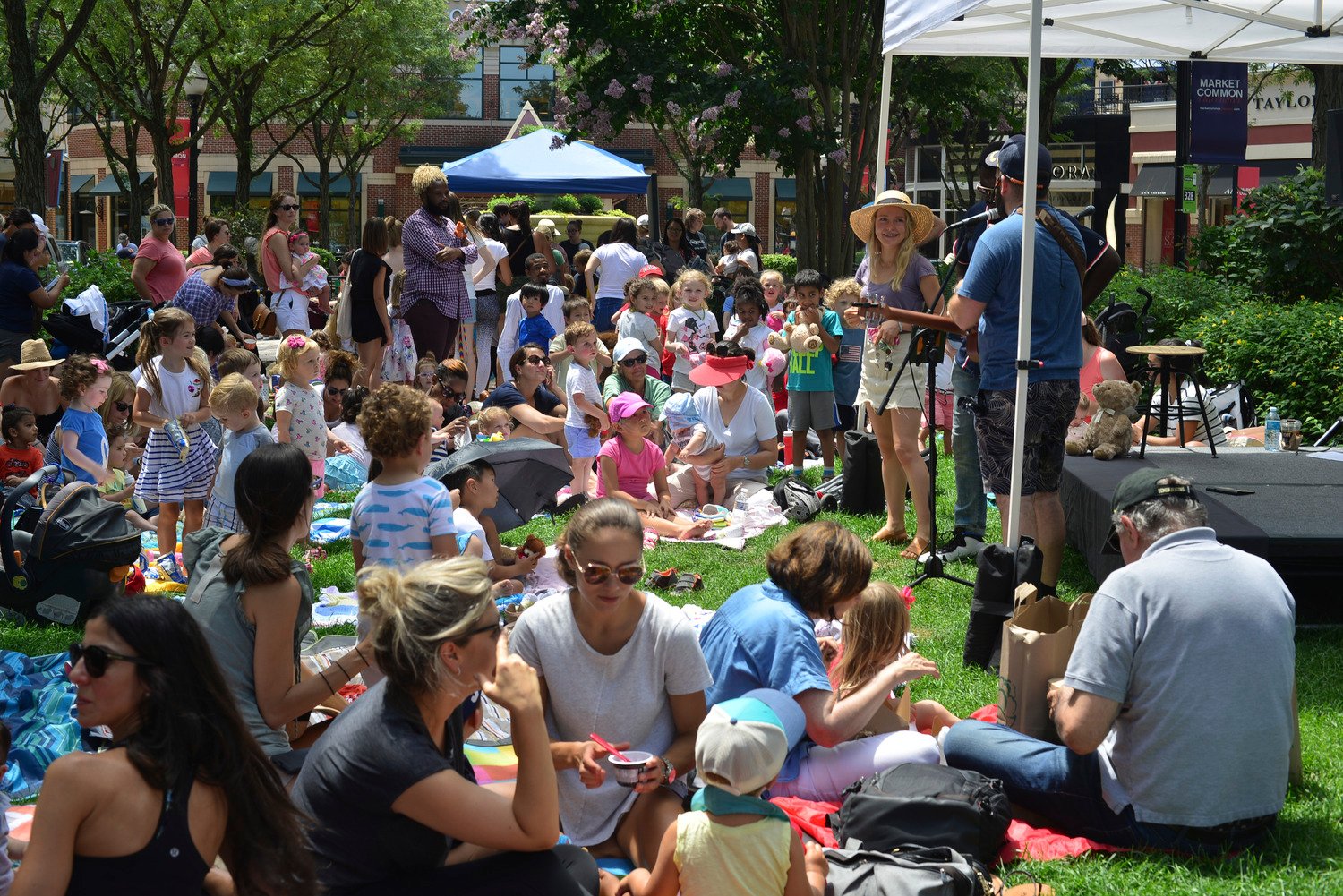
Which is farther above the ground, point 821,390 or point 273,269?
point 273,269

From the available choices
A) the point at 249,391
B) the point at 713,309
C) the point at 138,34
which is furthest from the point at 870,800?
the point at 138,34

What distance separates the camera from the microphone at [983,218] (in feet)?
23.0

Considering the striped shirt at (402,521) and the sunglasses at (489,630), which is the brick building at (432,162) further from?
the sunglasses at (489,630)

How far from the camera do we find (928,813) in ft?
12.8

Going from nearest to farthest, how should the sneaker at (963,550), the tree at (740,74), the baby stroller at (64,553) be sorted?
the baby stroller at (64,553), the sneaker at (963,550), the tree at (740,74)

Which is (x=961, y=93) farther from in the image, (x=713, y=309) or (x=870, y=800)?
(x=870, y=800)

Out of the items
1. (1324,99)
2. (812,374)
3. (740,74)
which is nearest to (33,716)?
(812,374)

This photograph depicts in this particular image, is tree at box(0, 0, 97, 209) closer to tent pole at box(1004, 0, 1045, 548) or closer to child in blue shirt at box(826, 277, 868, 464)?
child in blue shirt at box(826, 277, 868, 464)

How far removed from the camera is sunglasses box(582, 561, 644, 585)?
389cm

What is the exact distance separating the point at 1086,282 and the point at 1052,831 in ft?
11.2

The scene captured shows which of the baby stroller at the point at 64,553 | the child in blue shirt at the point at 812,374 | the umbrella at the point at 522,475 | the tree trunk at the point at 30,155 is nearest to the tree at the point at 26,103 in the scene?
the tree trunk at the point at 30,155

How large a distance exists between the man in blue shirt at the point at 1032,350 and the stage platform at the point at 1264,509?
0.36 m

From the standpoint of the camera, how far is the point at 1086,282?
6.84 meters

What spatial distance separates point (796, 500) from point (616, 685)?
5.21 metres
